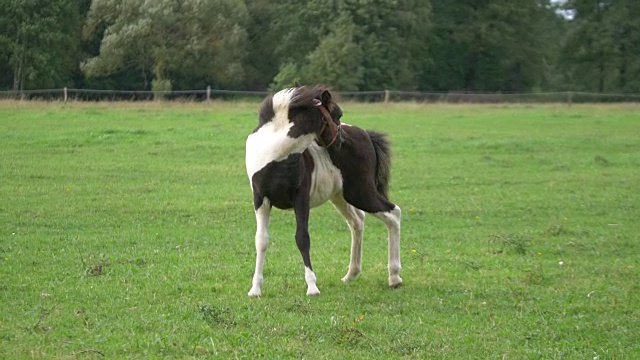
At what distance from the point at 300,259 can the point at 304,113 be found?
7.77 ft

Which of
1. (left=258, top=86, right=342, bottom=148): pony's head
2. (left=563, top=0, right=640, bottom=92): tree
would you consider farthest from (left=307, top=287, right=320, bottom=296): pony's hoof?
(left=563, top=0, right=640, bottom=92): tree

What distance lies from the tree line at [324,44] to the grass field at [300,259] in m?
23.1

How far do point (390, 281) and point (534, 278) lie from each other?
4.71ft

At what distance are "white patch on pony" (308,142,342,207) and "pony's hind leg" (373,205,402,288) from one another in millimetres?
553

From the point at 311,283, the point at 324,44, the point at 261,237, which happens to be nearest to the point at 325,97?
the point at 261,237

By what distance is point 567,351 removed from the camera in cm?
630

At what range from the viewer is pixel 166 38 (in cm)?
4519

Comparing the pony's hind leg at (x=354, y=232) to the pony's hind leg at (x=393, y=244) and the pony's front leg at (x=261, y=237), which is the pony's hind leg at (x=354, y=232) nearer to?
the pony's hind leg at (x=393, y=244)

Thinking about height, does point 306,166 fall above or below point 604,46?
below

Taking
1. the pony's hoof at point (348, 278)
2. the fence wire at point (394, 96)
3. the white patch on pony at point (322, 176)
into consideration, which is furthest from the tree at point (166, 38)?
the white patch on pony at point (322, 176)

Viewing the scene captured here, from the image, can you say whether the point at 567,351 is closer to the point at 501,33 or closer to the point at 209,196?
the point at 209,196

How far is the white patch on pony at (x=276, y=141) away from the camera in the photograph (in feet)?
25.4

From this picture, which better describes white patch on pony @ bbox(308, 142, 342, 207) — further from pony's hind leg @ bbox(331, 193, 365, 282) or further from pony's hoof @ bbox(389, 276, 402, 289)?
pony's hoof @ bbox(389, 276, 402, 289)

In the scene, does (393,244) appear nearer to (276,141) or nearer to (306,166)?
(306,166)
